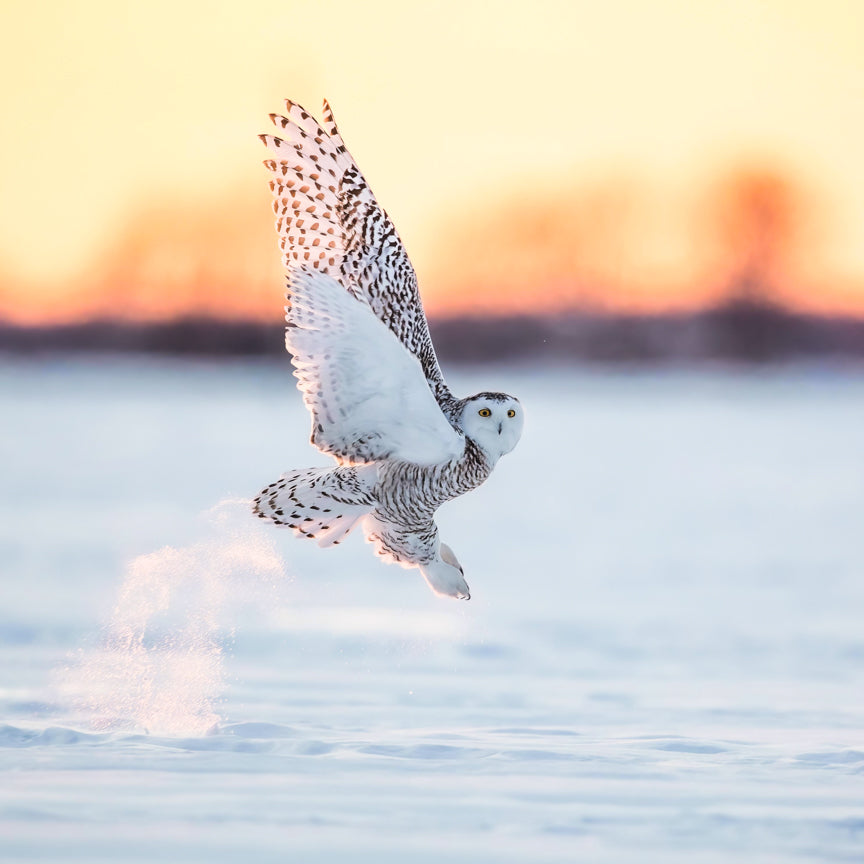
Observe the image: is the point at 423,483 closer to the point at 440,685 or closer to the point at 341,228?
the point at 341,228

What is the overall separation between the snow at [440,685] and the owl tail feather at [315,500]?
0.35 m

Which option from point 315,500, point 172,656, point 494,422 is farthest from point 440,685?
point 494,422

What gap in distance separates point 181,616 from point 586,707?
263cm

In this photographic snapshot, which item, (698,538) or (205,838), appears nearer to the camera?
(205,838)

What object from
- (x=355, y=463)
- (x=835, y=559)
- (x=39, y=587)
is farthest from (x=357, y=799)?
(x=835, y=559)

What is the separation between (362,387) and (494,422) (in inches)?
16.4

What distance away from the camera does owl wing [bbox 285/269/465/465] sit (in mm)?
4199

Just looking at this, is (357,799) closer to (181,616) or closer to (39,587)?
(181,616)

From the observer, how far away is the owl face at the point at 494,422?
443cm

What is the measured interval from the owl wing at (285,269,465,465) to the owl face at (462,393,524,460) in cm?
7

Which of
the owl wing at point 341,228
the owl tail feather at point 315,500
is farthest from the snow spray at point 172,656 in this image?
the owl wing at point 341,228

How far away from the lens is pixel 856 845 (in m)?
4.02

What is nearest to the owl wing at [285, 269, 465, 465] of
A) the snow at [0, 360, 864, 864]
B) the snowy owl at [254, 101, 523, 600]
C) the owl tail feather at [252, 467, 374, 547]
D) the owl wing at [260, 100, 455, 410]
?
the snowy owl at [254, 101, 523, 600]

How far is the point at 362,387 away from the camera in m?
4.37
